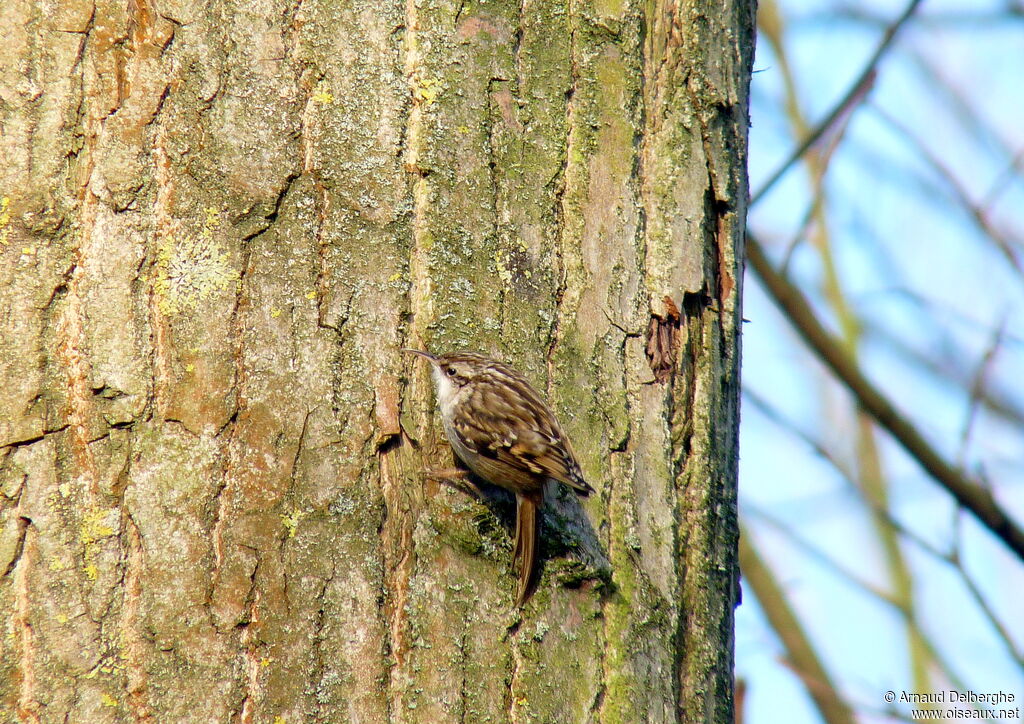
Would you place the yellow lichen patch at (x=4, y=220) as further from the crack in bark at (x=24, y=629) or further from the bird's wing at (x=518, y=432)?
the bird's wing at (x=518, y=432)

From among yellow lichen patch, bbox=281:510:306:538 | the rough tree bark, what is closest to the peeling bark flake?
the rough tree bark

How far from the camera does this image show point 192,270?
5.62ft

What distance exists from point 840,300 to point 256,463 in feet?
16.8

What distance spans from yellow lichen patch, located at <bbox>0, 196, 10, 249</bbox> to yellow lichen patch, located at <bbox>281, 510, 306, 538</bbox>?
0.66 meters

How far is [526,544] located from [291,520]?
422 millimetres

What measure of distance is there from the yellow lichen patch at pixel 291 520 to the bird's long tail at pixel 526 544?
39 cm

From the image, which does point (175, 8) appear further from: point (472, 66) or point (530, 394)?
point (530, 394)

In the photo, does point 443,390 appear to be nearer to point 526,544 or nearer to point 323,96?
point 526,544

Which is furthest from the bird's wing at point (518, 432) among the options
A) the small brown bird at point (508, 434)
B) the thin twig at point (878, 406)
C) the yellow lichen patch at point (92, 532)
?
the thin twig at point (878, 406)

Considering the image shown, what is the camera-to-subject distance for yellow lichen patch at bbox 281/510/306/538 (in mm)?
1670

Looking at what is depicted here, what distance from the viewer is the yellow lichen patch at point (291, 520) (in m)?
1.67

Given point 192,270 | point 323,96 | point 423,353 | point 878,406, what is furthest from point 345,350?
point 878,406

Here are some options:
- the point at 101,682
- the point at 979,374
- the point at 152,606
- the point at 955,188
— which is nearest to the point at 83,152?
the point at 152,606

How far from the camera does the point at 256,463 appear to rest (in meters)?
1.69
